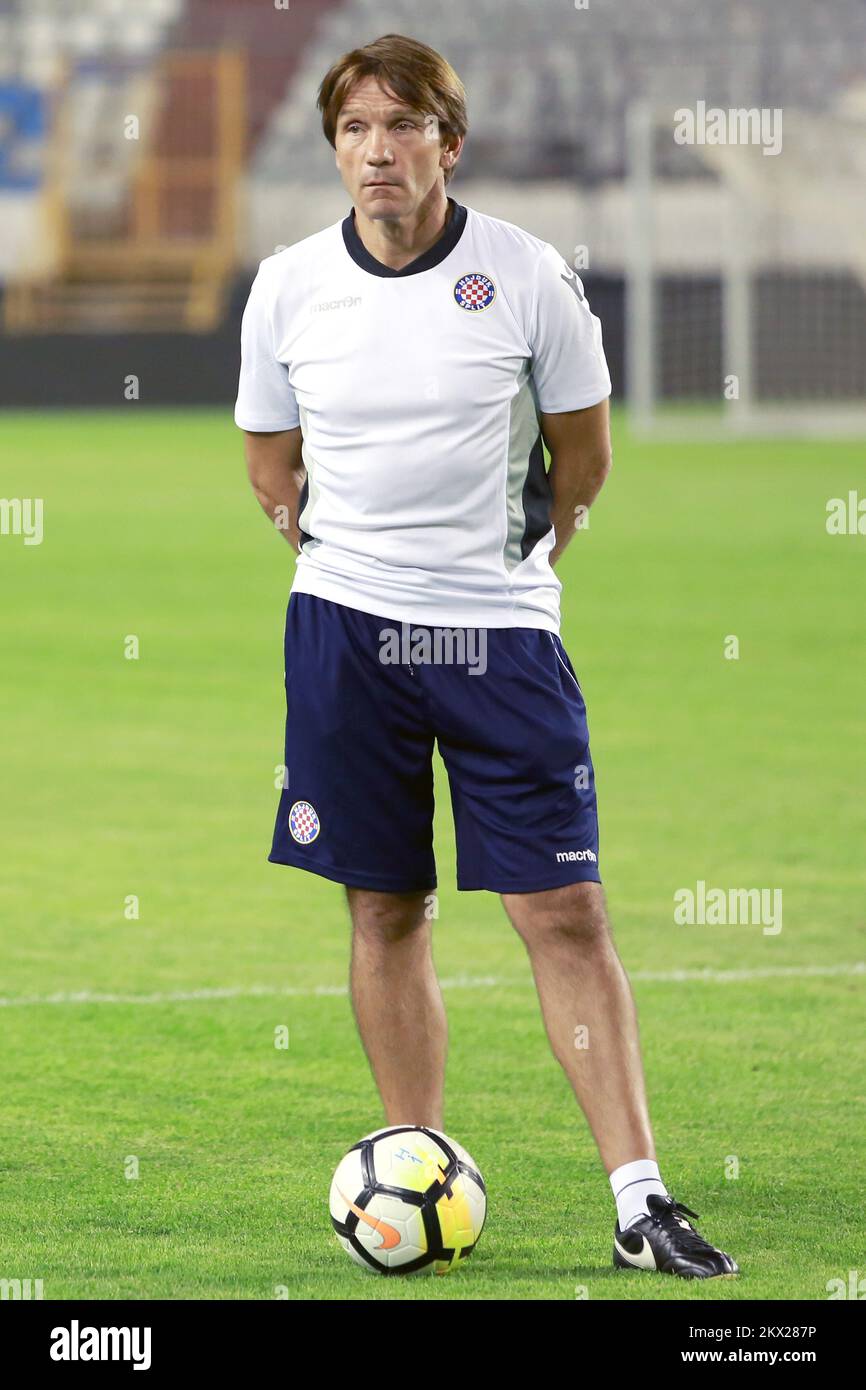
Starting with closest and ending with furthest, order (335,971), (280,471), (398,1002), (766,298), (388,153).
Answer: (388,153), (398,1002), (280,471), (335,971), (766,298)

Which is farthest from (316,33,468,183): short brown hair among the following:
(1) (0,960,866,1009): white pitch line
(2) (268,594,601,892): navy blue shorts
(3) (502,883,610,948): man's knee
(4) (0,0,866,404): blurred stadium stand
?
(4) (0,0,866,404): blurred stadium stand

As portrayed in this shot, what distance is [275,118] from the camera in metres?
35.0

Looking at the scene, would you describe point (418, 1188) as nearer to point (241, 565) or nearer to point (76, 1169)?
point (76, 1169)

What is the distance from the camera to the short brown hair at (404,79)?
3.96 m

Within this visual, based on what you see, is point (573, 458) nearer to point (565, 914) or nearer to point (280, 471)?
point (280, 471)

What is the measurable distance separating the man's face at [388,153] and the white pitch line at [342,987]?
9.03 ft

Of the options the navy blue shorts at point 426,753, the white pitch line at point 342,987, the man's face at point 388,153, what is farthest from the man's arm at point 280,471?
the white pitch line at point 342,987

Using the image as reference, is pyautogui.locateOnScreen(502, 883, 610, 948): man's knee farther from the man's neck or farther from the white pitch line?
the white pitch line

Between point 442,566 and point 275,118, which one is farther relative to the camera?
point 275,118

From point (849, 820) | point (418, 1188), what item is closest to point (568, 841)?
point (418, 1188)

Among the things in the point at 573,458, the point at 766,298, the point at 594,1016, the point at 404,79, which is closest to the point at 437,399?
the point at 573,458

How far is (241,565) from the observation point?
600 inches

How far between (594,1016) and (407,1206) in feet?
1.56

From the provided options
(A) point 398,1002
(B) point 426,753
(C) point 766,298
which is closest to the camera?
(B) point 426,753
